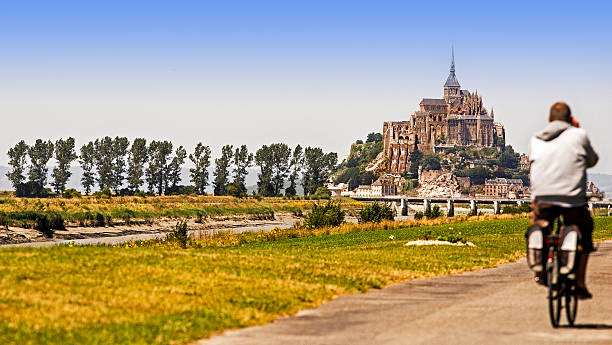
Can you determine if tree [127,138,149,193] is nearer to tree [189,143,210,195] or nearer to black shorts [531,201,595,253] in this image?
tree [189,143,210,195]

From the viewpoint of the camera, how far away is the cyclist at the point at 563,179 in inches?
495

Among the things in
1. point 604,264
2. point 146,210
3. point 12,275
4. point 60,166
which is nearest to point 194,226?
point 146,210

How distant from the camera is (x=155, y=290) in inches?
626

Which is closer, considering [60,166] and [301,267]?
[301,267]

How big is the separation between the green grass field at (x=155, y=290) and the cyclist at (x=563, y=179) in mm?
4999

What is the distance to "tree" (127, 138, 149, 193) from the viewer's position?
7436 inches

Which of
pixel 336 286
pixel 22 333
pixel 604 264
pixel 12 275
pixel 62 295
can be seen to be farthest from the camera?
pixel 604 264

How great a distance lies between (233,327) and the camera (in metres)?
13.5

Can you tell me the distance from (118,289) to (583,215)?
8.45 m

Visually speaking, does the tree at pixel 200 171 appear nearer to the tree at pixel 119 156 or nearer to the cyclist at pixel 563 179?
the tree at pixel 119 156

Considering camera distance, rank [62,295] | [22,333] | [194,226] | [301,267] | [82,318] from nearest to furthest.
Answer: [22,333]
[82,318]
[62,295]
[301,267]
[194,226]

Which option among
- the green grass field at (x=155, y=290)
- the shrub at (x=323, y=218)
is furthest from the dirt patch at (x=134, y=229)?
the green grass field at (x=155, y=290)

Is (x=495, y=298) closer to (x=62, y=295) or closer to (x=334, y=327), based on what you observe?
(x=334, y=327)

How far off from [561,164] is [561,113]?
2.94ft
